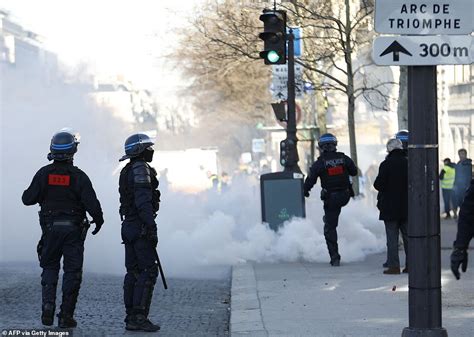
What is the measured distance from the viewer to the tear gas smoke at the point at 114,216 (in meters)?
17.5

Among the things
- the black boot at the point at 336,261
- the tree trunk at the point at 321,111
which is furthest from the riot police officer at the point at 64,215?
the tree trunk at the point at 321,111

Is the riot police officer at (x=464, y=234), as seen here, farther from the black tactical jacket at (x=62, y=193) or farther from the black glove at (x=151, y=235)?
the black tactical jacket at (x=62, y=193)

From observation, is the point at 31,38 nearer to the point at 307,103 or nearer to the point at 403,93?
the point at 307,103

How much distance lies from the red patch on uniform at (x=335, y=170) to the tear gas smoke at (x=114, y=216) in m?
1.65

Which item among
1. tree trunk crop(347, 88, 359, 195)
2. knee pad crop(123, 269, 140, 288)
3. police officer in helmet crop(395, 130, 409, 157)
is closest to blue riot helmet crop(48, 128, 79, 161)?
knee pad crop(123, 269, 140, 288)

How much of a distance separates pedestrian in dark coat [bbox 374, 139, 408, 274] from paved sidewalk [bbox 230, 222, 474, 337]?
14.7 inches

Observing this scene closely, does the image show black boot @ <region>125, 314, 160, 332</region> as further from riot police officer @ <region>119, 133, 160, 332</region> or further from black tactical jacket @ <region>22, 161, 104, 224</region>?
black tactical jacket @ <region>22, 161, 104, 224</region>

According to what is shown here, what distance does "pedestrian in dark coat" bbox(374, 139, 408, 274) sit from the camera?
575 inches

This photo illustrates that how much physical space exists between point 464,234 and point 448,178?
21830 mm

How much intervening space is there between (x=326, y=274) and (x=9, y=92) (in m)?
17.1

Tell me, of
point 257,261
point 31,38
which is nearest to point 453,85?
point 31,38

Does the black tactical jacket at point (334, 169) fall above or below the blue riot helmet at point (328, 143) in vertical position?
below

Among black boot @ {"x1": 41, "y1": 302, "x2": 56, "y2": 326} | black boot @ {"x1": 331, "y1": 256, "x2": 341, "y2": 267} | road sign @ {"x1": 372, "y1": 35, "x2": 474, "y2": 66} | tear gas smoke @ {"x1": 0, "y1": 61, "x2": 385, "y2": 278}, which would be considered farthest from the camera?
tear gas smoke @ {"x1": 0, "y1": 61, "x2": 385, "y2": 278}

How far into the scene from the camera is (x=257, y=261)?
686 inches
